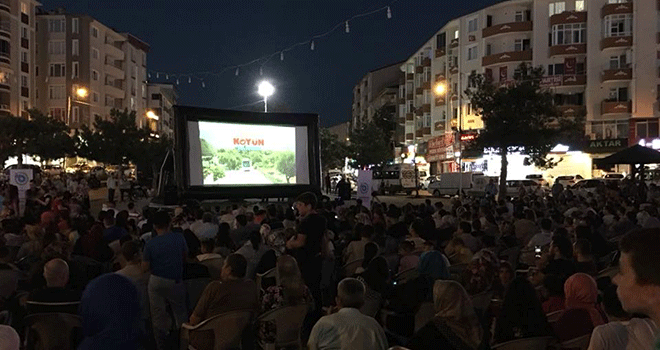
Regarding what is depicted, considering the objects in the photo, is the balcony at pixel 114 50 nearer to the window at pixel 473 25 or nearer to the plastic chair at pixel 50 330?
the window at pixel 473 25

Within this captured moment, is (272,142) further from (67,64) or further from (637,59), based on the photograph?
(67,64)

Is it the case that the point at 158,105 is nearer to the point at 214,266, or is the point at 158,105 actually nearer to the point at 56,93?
the point at 56,93

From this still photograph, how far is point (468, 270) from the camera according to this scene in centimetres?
665

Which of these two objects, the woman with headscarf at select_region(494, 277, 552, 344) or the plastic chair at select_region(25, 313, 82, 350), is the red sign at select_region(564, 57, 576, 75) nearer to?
the woman with headscarf at select_region(494, 277, 552, 344)

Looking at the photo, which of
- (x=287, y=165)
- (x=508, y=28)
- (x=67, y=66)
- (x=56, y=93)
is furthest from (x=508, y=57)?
(x=56, y=93)

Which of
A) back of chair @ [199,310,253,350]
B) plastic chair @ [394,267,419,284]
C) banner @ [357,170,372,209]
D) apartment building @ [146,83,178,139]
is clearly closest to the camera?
back of chair @ [199,310,253,350]

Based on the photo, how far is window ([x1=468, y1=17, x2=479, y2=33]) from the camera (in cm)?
6105

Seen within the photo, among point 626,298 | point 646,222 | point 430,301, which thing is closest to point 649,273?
point 626,298

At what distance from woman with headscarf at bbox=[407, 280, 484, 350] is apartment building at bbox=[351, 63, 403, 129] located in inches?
3365

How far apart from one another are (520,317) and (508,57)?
55.2 m

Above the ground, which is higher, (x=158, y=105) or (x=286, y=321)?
(x=158, y=105)

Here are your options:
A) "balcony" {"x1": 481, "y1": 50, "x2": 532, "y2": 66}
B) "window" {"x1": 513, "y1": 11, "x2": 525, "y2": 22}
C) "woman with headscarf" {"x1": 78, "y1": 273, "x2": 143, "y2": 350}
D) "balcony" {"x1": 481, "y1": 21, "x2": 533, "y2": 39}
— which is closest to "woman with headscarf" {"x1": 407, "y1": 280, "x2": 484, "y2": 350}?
"woman with headscarf" {"x1": 78, "y1": 273, "x2": 143, "y2": 350}

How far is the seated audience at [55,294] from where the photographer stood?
5297mm

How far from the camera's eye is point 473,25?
202 ft
